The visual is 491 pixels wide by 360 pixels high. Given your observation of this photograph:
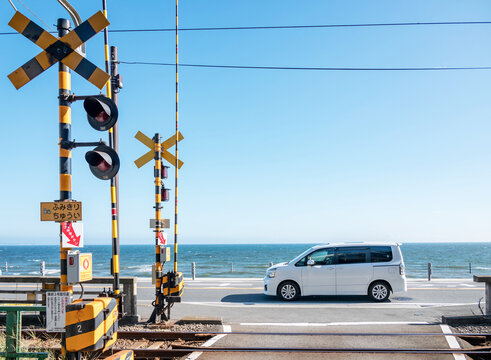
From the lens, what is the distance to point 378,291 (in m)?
13.2

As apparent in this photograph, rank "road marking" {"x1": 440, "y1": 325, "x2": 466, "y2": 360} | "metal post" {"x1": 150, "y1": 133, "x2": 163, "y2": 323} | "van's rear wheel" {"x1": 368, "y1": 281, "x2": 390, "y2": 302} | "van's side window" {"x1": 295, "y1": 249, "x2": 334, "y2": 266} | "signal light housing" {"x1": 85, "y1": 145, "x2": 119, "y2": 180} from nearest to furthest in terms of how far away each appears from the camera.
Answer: "signal light housing" {"x1": 85, "y1": 145, "x2": 119, "y2": 180} → "road marking" {"x1": 440, "y1": 325, "x2": 466, "y2": 360} → "metal post" {"x1": 150, "y1": 133, "x2": 163, "y2": 323} → "van's rear wheel" {"x1": 368, "y1": 281, "x2": 390, "y2": 302} → "van's side window" {"x1": 295, "y1": 249, "x2": 334, "y2": 266}

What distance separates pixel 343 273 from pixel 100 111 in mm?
10006

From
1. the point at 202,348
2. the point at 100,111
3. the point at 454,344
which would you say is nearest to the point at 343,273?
the point at 454,344

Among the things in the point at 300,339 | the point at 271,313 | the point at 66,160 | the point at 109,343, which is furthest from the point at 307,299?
the point at 66,160

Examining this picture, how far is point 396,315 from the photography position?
1074 centimetres

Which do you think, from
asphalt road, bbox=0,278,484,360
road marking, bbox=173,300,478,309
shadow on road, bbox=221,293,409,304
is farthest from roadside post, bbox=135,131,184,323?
shadow on road, bbox=221,293,409,304

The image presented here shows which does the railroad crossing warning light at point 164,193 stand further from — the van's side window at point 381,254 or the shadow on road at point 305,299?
the van's side window at point 381,254

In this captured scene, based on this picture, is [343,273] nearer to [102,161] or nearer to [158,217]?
[158,217]

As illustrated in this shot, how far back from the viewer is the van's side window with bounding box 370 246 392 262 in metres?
13.3

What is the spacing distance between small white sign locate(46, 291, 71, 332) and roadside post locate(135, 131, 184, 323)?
192 inches

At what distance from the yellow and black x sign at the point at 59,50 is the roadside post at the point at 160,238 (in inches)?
197

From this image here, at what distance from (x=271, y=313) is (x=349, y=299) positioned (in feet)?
11.8

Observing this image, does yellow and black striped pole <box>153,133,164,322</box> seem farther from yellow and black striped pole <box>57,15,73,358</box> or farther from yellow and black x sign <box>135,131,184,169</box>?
yellow and black striped pole <box>57,15,73,358</box>

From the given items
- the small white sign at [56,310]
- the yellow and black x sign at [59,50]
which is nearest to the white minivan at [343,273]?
the small white sign at [56,310]
